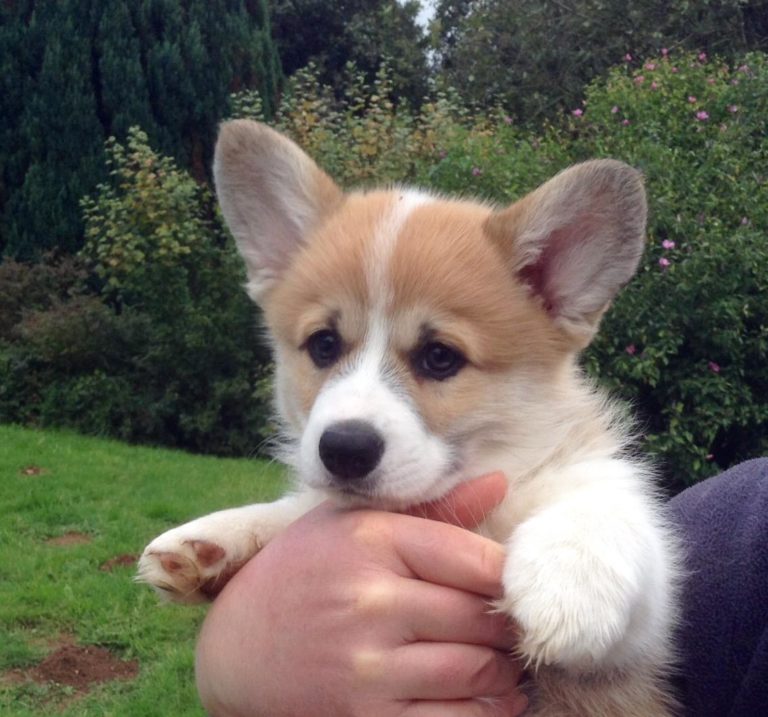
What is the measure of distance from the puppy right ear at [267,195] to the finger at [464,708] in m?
1.44

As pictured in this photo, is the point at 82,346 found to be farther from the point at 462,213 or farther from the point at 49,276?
the point at 462,213

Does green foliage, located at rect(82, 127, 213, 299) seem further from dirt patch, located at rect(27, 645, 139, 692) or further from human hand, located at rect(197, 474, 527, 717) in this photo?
human hand, located at rect(197, 474, 527, 717)

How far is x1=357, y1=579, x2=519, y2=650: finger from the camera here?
1870 mm

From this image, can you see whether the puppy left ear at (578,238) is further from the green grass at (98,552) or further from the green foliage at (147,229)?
the green foliage at (147,229)

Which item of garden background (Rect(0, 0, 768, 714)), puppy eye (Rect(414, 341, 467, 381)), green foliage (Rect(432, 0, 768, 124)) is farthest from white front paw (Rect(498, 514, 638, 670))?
green foliage (Rect(432, 0, 768, 124))

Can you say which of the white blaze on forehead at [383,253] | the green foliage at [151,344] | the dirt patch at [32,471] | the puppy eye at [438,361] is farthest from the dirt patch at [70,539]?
the puppy eye at [438,361]

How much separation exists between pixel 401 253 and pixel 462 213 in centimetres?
33

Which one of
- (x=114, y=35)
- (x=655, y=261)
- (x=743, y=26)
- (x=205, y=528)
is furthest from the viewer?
(x=743, y=26)

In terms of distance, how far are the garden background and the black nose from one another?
3277mm

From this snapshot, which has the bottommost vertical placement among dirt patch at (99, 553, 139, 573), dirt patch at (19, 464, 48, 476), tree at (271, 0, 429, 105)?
dirt patch at (99, 553, 139, 573)

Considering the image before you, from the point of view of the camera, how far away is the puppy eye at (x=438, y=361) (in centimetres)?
232

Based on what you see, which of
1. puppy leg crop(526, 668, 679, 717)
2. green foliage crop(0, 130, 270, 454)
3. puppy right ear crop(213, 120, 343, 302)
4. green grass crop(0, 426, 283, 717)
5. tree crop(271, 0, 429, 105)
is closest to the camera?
puppy leg crop(526, 668, 679, 717)

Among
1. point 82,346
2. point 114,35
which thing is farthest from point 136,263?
point 114,35

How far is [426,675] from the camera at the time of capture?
70.7 inches
